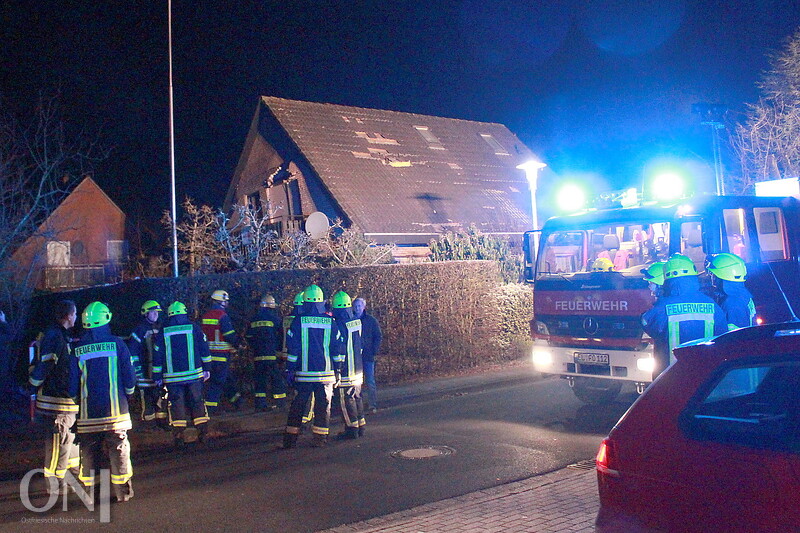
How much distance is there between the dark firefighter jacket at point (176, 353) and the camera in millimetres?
8445

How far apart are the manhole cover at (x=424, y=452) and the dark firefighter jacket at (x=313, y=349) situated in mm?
1203

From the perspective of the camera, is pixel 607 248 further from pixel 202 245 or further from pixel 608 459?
pixel 202 245

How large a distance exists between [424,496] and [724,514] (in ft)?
12.3

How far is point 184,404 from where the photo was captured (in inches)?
341

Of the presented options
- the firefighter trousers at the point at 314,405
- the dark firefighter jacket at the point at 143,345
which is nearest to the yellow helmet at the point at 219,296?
the dark firefighter jacket at the point at 143,345

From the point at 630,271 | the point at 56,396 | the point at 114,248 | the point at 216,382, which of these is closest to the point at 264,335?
the point at 216,382

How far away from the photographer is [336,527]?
214 inches

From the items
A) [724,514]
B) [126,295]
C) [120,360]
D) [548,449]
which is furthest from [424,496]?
[126,295]

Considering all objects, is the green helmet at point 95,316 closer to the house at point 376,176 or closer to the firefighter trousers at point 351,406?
the firefighter trousers at point 351,406

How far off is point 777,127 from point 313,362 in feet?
63.0

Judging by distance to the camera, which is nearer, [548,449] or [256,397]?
[548,449]

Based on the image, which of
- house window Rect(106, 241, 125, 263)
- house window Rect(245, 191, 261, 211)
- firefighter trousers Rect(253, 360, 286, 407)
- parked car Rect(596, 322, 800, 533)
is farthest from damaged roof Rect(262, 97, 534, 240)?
house window Rect(106, 241, 125, 263)

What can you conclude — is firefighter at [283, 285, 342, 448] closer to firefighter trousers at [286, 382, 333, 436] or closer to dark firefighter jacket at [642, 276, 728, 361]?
firefighter trousers at [286, 382, 333, 436]

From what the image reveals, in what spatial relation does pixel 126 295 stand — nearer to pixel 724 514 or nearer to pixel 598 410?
pixel 598 410
